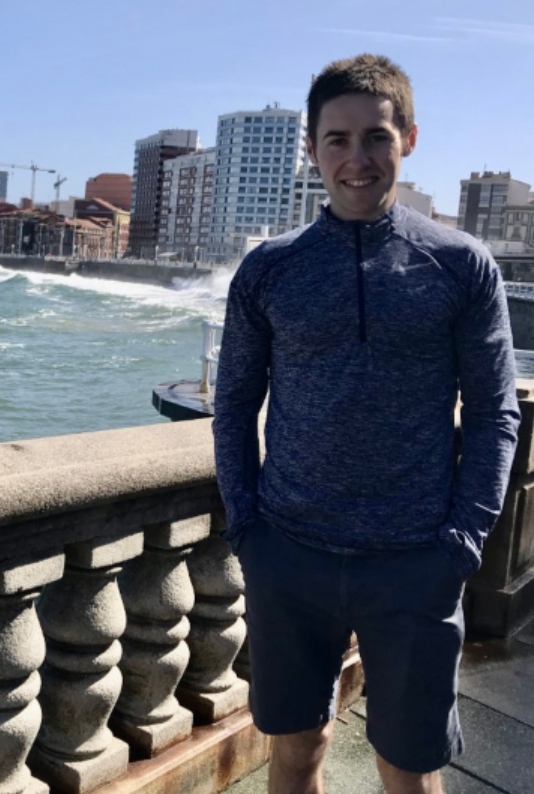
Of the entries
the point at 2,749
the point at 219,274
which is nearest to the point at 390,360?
the point at 2,749

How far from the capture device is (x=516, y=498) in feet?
11.2

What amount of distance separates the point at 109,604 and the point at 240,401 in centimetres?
52

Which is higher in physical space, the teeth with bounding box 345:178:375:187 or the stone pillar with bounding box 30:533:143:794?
the teeth with bounding box 345:178:375:187

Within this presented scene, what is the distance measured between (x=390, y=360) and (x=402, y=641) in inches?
18.5

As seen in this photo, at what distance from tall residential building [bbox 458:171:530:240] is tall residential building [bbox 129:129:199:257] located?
161ft

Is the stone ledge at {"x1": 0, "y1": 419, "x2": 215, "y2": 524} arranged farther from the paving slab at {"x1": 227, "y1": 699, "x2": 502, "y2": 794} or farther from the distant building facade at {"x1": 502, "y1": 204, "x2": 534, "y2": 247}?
the distant building facade at {"x1": 502, "y1": 204, "x2": 534, "y2": 247}

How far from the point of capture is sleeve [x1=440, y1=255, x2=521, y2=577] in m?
1.65

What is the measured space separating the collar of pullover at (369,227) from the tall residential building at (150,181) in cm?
15081

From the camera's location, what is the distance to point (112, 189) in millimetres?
180375

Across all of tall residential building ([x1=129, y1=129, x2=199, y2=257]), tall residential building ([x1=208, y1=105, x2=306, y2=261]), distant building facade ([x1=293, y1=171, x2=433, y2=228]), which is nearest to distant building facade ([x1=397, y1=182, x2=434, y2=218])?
distant building facade ([x1=293, y1=171, x2=433, y2=228])

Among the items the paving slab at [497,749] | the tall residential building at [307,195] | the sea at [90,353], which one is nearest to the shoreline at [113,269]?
the sea at [90,353]

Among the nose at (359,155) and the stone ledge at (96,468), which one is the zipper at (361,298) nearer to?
the nose at (359,155)

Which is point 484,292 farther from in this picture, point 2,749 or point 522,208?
point 522,208

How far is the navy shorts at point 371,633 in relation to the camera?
5.42 feet
